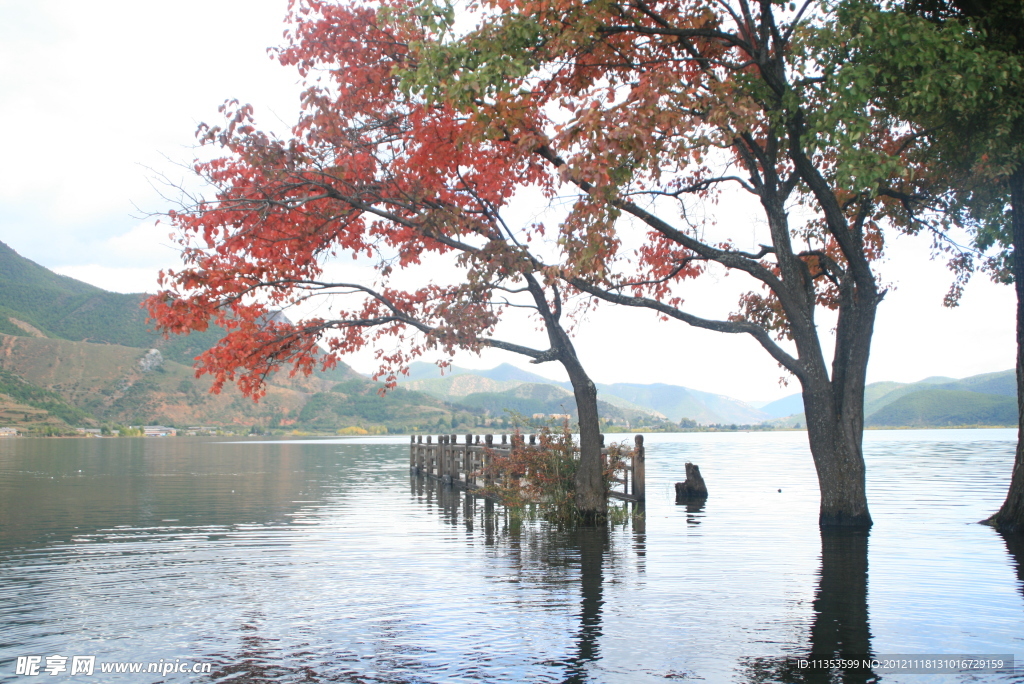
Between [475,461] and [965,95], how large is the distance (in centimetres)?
1959

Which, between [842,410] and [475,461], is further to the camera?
[475,461]

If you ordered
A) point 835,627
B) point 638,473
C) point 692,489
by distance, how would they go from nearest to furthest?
point 835,627, point 638,473, point 692,489

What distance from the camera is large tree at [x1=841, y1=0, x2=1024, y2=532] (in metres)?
12.9

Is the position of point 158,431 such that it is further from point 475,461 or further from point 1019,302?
point 1019,302

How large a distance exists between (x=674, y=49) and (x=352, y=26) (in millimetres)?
6562

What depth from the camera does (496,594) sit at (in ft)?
36.4

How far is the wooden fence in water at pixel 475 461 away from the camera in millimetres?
20234

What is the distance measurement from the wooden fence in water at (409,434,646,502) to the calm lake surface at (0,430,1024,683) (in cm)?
116

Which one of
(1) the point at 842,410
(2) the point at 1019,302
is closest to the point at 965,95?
(2) the point at 1019,302

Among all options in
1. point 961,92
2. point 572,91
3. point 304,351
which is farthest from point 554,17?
point 304,351

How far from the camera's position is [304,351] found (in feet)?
60.5

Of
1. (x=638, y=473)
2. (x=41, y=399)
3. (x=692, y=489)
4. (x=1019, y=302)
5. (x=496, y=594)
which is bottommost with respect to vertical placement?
(x=692, y=489)

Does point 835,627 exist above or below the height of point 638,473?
below

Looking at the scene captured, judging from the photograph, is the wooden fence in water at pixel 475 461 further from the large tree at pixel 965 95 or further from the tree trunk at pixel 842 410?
the large tree at pixel 965 95
